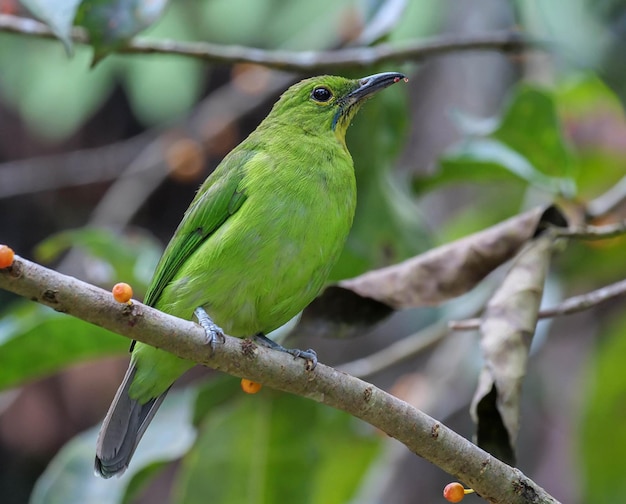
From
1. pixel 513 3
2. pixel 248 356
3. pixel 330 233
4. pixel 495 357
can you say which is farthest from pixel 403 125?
pixel 248 356

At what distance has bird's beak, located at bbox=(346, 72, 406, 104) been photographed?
3.58 meters

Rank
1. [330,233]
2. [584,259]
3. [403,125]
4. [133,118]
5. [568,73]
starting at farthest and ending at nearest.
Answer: [133,118] → [568,73] → [584,259] → [403,125] → [330,233]

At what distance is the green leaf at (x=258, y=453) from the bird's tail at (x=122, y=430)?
29.4 inches

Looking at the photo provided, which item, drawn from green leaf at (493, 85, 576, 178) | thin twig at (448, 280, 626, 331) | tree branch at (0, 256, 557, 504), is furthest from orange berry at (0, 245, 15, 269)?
green leaf at (493, 85, 576, 178)

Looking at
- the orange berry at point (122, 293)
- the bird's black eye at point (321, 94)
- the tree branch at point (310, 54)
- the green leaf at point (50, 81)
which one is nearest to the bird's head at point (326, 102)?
the bird's black eye at point (321, 94)

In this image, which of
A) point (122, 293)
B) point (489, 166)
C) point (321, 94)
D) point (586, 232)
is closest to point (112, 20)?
point (321, 94)

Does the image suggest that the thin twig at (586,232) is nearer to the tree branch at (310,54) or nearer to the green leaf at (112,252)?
the tree branch at (310,54)

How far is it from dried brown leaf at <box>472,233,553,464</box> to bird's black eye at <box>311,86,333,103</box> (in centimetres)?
110

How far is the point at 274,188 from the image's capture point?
10.5ft

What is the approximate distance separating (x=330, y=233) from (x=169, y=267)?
→ 636 mm

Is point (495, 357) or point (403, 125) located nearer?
point (495, 357)

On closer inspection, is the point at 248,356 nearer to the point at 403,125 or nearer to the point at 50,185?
the point at 403,125

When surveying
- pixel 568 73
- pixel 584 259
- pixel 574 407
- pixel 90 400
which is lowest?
pixel 90 400

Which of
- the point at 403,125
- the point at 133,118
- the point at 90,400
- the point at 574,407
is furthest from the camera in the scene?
the point at 133,118
